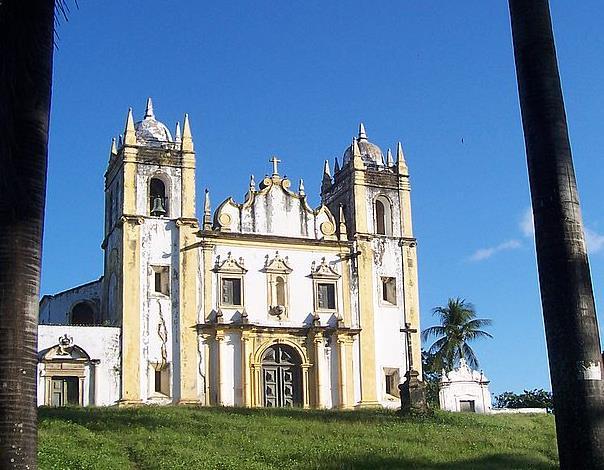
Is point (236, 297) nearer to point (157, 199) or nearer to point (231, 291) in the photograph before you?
point (231, 291)

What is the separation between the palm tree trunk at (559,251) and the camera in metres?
7.33

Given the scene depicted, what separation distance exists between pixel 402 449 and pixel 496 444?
303 centimetres

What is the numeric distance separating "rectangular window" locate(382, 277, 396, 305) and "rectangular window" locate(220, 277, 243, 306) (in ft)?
17.6

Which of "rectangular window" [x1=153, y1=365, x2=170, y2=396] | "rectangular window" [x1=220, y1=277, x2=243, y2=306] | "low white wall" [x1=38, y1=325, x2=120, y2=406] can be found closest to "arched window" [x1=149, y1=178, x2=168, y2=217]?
"rectangular window" [x1=220, y1=277, x2=243, y2=306]

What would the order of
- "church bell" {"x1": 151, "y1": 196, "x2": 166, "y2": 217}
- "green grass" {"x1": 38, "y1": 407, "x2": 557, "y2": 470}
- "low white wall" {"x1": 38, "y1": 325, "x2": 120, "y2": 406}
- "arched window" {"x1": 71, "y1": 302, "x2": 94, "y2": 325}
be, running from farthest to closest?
1. "arched window" {"x1": 71, "y1": 302, "x2": 94, "y2": 325}
2. "church bell" {"x1": 151, "y1": 196, "x2": 166, "y2": 217}
3. "low white wall" {"x1": 38, "y1": 325, "x2": 120, "y2": 406}
4. "green grass" {"x1": 38, "y1": 407, "x2": 557, "y2": 470}

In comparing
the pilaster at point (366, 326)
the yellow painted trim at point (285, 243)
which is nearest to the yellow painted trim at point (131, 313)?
the yellow painted trim at point (285, 243)

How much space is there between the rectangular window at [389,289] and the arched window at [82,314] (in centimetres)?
1088

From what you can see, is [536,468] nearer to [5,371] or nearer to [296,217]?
[5,371]

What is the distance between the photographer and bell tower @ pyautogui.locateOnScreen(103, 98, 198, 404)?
→ 1172 inches

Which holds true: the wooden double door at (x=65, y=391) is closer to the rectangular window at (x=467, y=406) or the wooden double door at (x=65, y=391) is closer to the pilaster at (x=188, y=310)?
the pilaster at (x=188, y=310)

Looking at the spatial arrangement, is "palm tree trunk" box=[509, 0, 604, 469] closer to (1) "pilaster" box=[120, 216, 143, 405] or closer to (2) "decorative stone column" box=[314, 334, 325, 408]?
(1) "pilaster" box=[120, 216, 143, 405]

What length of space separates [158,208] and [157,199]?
33cm

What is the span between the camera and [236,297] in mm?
31422

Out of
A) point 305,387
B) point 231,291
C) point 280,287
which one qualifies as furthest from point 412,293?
point 231,291
